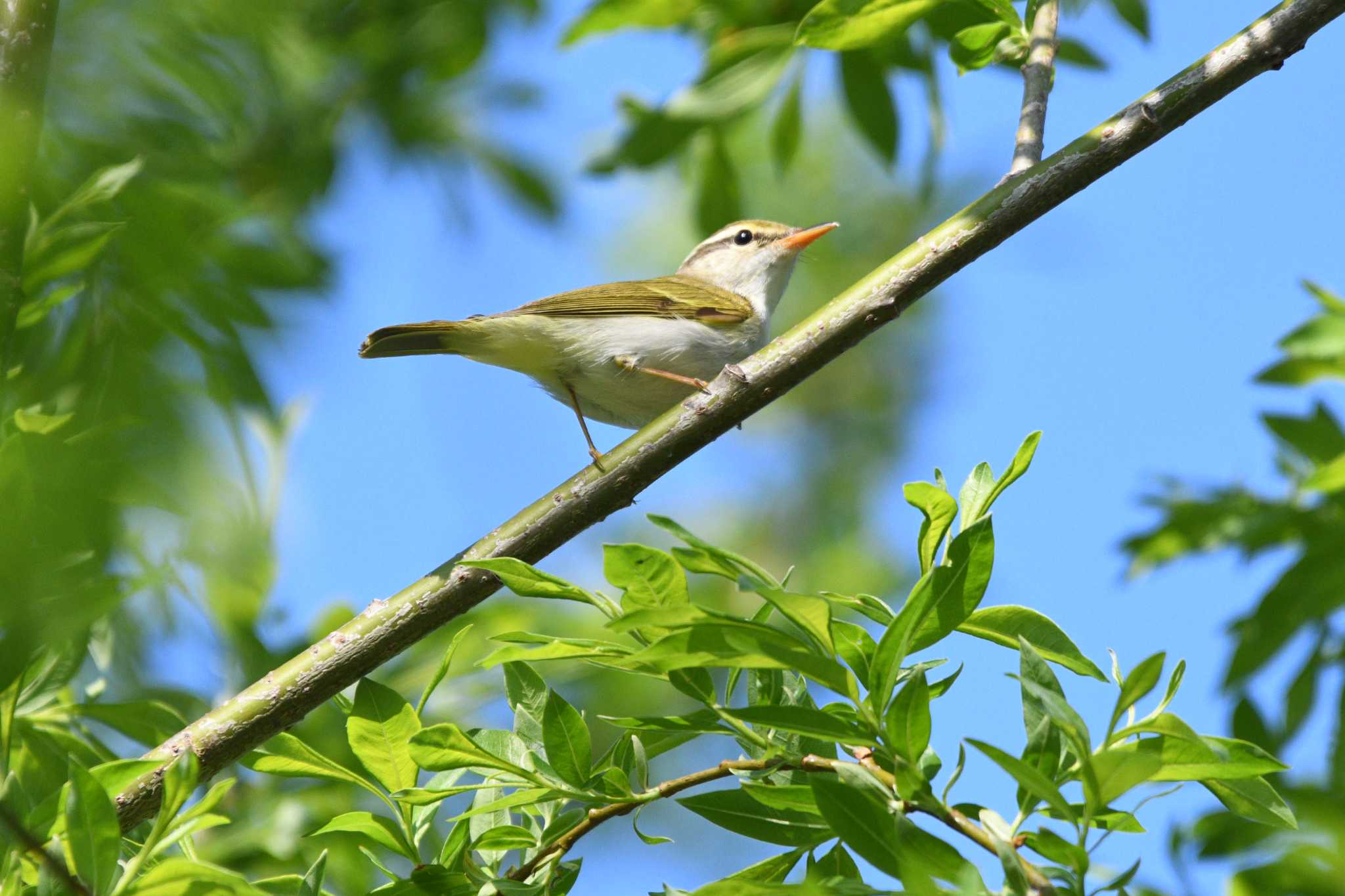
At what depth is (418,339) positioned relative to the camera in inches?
155

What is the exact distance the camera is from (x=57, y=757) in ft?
7.72

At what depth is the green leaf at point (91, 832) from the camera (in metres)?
1.41

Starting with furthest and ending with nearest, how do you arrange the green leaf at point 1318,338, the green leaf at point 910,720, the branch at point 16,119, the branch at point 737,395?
the green leaf at point 1318,338
the branch at point 737,395
the green leaf at point 910,720
the branch at point 16,119

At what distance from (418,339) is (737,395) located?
1985 millimetres

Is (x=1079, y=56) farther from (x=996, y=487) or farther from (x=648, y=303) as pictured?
(x=996, y=487)

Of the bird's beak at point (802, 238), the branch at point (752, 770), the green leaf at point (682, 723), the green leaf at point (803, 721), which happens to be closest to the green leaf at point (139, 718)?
the branch at point (752, 770)

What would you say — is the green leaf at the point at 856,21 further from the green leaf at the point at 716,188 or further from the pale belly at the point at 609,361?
the pale belly at the point at 609,361

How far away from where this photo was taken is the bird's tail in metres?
3.82

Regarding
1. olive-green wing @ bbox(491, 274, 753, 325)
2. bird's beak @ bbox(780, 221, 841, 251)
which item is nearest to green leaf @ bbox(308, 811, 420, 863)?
olive-green wing @ bbox(491, 274, 753, 325)

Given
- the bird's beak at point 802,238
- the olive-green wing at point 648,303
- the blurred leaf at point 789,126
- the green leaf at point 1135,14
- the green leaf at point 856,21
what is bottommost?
the green leaf at point 856,21

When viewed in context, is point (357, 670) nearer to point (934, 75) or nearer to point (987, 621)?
point (987, 621)

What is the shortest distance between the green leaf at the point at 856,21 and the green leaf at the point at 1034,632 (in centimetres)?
127

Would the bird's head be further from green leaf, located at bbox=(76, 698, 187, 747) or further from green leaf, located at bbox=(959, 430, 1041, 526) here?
green leaf, located at bbox=(959, 430, 1041, 526)

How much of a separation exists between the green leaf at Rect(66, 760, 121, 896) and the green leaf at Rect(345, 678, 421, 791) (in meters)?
0.39
